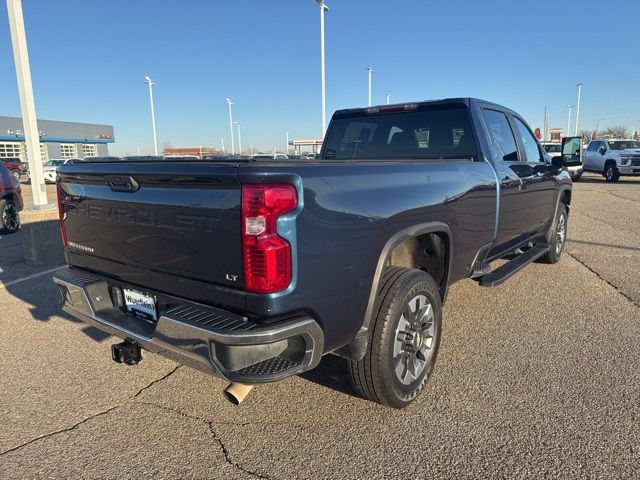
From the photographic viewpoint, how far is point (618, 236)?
869 centimetres

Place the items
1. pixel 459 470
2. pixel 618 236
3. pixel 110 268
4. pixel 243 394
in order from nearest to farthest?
1. pixel 459 470
2. pixel 243 394
3. pixel 110 268
4. pixel 618 236

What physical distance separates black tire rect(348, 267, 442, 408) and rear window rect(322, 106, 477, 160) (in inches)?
66.1

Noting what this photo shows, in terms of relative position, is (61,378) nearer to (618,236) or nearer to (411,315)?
(411,315)

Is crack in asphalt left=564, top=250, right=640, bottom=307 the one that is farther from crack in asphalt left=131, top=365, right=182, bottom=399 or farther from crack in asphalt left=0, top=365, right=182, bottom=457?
crack in asphalt left=0, top=365, right=182, bottom=457

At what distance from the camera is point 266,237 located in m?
2.08

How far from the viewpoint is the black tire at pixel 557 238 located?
246 inches

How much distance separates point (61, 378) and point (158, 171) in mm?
1996

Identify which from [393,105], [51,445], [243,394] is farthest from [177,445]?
[393,105]

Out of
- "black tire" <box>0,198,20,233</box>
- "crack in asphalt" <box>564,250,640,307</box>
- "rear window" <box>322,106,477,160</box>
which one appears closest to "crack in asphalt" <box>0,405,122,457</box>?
"rear window" <box>322,106,477,160</box>

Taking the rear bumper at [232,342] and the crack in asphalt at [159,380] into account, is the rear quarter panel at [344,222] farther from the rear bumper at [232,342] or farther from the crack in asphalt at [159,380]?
the crack in asphalt at [159,380]

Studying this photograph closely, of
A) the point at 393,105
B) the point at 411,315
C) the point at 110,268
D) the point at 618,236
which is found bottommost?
the point at 618,236

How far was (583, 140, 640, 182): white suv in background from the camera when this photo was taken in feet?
69.1

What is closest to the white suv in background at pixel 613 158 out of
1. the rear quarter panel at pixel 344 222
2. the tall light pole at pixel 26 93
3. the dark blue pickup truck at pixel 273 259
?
the dark blue pickup truck at pixel 273 259

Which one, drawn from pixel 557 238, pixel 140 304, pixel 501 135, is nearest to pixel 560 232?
pixel 557 238
